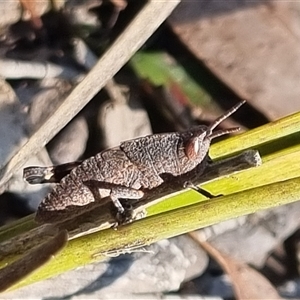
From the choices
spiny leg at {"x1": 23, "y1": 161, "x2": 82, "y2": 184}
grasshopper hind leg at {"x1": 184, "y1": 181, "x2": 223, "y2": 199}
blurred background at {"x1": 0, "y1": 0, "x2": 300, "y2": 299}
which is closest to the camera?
grasshopper hind leg at {"x1": 184, "y1": 181, "x2": 223, "y2": 199}

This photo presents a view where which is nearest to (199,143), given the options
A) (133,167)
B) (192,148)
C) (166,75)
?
(192,148)

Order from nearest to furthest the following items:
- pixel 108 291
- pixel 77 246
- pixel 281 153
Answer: pixel 77 246
pixel 281 153
pixel 108 291

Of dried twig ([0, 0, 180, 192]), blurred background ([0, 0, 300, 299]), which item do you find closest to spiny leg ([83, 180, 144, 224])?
dried twig ([0, 0, 180, 192])

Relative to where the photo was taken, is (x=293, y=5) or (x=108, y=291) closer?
(x=108, y=291)

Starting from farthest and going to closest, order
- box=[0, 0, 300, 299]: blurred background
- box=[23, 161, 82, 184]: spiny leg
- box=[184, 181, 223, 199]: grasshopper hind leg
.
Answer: box=[0, 0, 300, 299]: blurred background
box=[23, 161, 82, 184]: spiny leg
box=[184, 181, 223, 199]: grasshopper hind leg

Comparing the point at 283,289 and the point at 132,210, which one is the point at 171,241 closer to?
the point at 283,289

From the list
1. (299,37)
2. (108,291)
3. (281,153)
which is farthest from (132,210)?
(299,37)

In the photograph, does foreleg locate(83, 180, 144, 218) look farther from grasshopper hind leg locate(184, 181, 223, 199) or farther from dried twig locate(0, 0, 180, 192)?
dried twig locate(0, 0, 180, 192)

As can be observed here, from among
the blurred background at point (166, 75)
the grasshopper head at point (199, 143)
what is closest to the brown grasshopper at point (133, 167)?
the grasshopper head at point (199, 143)
